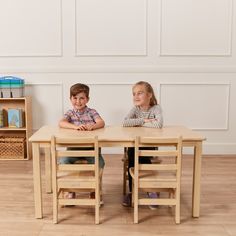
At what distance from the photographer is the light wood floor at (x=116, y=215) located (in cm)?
240

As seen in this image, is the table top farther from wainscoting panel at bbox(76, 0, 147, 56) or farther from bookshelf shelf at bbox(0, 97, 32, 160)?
wainscoting panel at bbox(76, 0, 147, 56)

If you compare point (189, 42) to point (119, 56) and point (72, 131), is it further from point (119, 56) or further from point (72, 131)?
point (72, 131)

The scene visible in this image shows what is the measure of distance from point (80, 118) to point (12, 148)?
67.9 inches

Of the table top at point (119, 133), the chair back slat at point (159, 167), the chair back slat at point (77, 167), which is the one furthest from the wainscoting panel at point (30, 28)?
the chair back slat at point (159, 167)

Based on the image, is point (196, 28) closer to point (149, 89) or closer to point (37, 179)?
point (149, 89)


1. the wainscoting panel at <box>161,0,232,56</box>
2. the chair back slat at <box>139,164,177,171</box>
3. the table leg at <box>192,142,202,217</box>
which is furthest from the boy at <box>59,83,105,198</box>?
the wainscoting panel at <box>161,0,232,56</box>

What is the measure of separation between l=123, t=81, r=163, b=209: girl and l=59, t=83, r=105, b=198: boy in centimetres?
25

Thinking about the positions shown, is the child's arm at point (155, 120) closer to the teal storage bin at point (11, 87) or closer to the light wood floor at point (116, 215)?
the light wood floor at point (116, 215)

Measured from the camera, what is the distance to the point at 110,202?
2936 mm

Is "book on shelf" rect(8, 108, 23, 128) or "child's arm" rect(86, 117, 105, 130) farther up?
"child's arm" rect(86, 117, 105, 130)

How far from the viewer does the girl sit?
9.61ft

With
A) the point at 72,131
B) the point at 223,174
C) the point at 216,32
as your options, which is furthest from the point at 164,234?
the point at 216,32

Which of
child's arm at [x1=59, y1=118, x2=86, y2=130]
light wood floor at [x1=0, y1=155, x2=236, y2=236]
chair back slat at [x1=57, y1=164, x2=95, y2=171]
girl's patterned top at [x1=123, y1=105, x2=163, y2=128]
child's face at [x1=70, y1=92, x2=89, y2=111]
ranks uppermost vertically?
child's face at [x1=70, y1=92, x2=89, y2=111]

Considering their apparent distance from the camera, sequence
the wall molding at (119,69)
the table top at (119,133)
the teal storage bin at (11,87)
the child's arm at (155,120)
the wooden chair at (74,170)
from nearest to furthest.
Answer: the wooden chair at (74,170) → the table top at (119,133) → the child's arm at (155,120) → the teal storage bin at (11,87) → the wall molding at (119,69)
